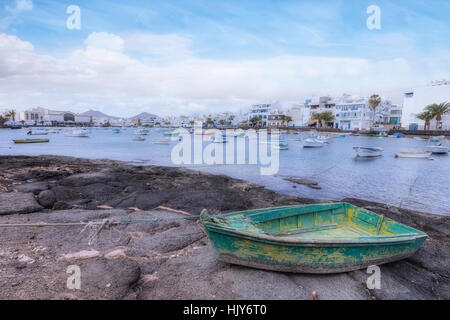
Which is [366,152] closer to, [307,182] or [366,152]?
[366,152]

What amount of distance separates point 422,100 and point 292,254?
331 feet

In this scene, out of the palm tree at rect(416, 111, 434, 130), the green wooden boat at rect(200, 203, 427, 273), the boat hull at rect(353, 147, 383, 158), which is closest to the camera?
the green wooden boat at rect(200, 203, 427, 273)

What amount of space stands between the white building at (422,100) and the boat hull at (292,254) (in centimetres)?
9692

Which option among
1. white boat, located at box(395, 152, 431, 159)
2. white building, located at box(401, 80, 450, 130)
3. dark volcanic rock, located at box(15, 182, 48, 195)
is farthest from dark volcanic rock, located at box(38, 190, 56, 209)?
white building, located at box(401, 80, 450, 130)

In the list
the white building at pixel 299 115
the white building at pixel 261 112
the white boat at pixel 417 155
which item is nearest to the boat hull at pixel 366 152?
the white boat at pixel 417 155

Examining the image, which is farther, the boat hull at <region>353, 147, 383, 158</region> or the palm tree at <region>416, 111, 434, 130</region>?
the palm tree at <region>416, 111, 434, 130</region>

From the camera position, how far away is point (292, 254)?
5.26m

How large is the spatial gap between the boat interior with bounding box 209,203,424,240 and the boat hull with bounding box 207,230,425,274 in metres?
0.86

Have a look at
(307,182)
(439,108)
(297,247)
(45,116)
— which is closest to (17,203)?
(297,247)

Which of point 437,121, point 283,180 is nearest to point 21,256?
point 283,180

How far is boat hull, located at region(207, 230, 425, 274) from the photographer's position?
205 inches

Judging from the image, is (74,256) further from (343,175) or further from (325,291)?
(343,175)

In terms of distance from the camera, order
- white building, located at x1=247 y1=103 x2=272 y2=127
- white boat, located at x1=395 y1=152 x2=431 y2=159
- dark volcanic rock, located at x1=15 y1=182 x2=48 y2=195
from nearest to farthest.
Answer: dark volcanic rock, located at x1=15 y1=182 x2=48 y2=195 < white boat, located at x1=395 y1=152 x2=431 y2=159 < white building, located at x1=247 y1=103 x2=272 y2=127

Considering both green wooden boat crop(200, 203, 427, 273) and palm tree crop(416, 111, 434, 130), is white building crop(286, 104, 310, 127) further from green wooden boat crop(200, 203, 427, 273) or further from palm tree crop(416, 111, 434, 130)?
green wooden boat crop(200, 203, 427, 273)
